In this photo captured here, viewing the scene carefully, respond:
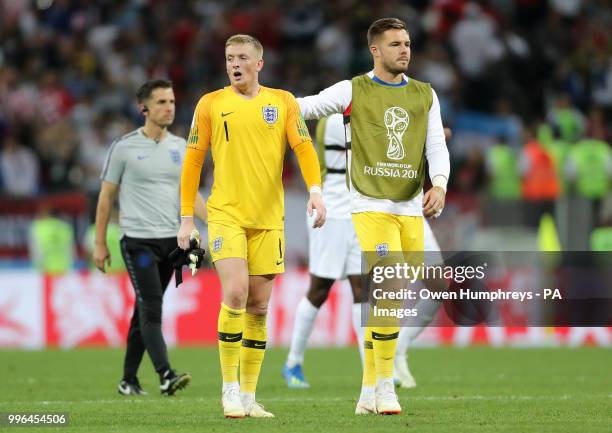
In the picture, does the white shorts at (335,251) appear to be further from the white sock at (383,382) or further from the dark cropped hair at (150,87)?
the white sock at (383,382)

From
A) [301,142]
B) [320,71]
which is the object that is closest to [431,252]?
[301,142]

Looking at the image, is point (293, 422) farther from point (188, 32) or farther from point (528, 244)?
point (188, 32)

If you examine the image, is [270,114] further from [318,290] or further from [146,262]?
[318,290]

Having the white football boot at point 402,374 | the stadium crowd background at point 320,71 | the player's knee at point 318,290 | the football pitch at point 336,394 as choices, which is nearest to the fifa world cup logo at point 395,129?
the football pitch at point 336,394

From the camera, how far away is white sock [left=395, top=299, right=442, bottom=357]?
424 inches

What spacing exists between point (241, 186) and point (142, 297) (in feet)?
8.27

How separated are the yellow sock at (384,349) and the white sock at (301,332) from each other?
10.6 ft

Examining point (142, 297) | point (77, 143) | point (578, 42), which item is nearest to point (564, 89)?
point (578, 42)

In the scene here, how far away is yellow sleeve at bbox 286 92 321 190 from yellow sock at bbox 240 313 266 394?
0.99 m

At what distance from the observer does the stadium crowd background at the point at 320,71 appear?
2034 cm

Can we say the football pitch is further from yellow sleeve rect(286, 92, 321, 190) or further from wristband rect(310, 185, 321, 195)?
yellow sleeve rect(286, 92, 321, 190)

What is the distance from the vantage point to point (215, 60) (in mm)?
23547

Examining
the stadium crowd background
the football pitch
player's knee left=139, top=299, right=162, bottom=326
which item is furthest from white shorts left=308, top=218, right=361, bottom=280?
the stadium crowd background

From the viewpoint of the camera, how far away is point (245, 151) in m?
8.42
